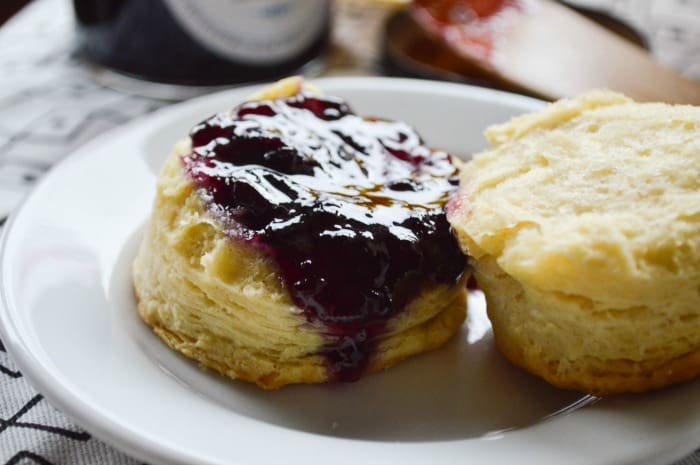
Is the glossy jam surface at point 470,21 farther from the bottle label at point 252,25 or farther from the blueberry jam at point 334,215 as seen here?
the blueberry jam at point 334,215

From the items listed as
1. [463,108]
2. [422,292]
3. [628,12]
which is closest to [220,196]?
[422,292]

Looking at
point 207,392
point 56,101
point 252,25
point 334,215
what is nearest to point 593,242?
point 334,215

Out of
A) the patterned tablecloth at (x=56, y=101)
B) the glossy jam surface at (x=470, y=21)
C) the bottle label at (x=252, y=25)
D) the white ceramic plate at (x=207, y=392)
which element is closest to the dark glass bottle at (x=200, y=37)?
the bottle label at (x=252, y=25)

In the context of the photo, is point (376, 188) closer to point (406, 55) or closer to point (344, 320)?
point (344, 320)

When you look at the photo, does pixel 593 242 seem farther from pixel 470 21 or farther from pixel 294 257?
pixel 470 21

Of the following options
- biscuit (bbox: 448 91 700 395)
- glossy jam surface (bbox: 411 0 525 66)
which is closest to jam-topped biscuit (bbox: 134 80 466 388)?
biscuit (bbox: 448 91 700 395)

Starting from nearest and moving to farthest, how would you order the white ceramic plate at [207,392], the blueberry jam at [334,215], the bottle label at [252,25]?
the white ceramic plate at [207,392]
the blueberry jam at [334,215]
the bottle label at [252,25]
